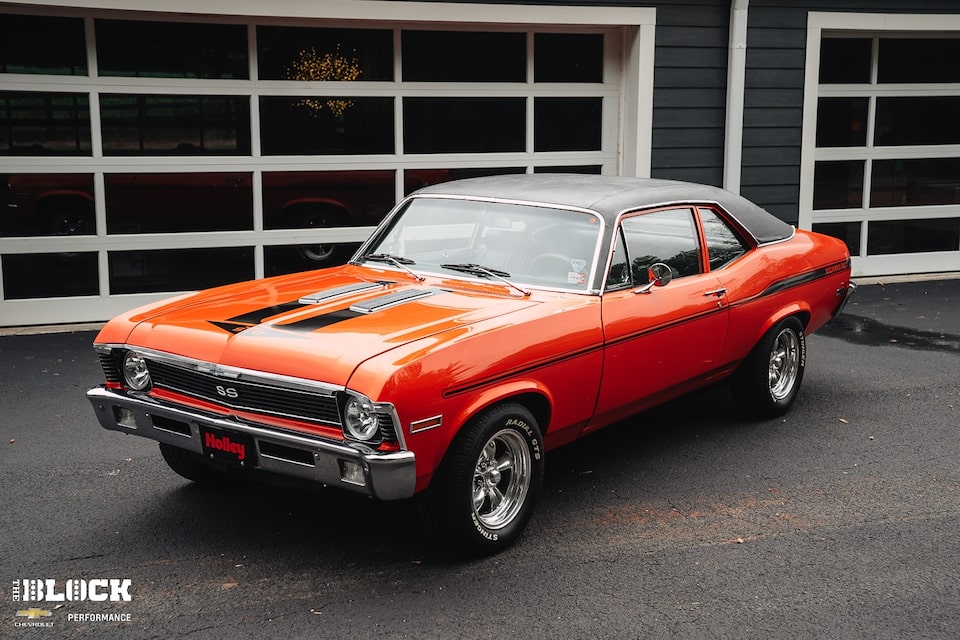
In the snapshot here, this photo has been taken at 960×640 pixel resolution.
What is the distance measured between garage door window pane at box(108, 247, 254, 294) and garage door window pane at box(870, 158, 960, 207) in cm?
740

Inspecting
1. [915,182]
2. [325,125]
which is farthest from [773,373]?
[915,182]

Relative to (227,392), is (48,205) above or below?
above

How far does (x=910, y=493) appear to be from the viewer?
525cm

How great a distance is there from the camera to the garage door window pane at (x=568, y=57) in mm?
10438

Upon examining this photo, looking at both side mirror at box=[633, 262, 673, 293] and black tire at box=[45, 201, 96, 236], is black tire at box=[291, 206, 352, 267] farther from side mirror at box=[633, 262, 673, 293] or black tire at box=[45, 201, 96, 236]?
side mirror at box=[633, 262, 673, 293]

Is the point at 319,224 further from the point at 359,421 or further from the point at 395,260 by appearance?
the point at 359,421

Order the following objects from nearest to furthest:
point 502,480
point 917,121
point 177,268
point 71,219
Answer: point 502,480 < point 71,219 < point 177,268 < point 917,121

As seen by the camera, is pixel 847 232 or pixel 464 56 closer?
pixel 464 56

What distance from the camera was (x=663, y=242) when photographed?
18.7 ft

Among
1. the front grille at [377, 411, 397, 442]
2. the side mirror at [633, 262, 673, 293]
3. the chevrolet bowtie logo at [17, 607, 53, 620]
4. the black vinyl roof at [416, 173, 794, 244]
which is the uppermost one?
the black vinyl roof at [416, 173, 794, 244]

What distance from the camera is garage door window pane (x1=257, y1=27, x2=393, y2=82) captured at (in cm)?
962

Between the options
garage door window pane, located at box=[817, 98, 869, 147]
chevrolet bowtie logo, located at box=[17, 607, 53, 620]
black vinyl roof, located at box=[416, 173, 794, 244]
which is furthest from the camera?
garage door window pane, located at box=[817, 98, 869, 147]

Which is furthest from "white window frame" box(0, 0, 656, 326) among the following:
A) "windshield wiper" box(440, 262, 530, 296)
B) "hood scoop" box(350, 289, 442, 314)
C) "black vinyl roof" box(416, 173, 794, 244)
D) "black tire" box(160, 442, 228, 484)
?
"hood scoop" box(350, 289, 442, 314)

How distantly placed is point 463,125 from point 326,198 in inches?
63.5
